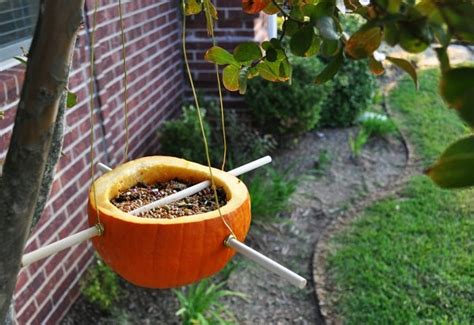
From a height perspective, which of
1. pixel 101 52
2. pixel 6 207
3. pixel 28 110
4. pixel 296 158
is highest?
pixel 28 110

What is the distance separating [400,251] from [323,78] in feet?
7.51

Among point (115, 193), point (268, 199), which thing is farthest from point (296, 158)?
point (115, 193)

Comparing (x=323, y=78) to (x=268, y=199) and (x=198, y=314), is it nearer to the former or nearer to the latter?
(x=198, y=314)

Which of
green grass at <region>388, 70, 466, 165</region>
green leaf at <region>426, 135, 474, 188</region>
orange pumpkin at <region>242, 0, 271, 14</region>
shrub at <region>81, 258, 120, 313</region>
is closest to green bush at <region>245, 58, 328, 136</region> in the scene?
green grass at <region>388, 70, 466, 165</region>

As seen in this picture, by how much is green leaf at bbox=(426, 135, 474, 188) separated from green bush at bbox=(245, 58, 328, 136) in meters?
3.27

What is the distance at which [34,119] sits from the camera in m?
0.55

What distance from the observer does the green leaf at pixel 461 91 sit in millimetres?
362

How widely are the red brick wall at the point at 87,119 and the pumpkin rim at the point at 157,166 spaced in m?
0.61

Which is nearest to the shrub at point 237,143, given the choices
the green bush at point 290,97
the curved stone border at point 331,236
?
the green bush at point 290,97

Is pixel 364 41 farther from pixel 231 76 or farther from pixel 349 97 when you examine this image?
pixel 349 97

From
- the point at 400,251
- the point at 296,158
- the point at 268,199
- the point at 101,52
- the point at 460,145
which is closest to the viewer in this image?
the point at 460,145

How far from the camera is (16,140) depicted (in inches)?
22.0

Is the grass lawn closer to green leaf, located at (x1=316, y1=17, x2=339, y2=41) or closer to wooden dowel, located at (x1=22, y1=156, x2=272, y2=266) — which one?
wooden dowel, located at (x1=22, y1=156, x2=272, y2=266)

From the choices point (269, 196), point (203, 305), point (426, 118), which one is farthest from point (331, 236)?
point (426, 118)
